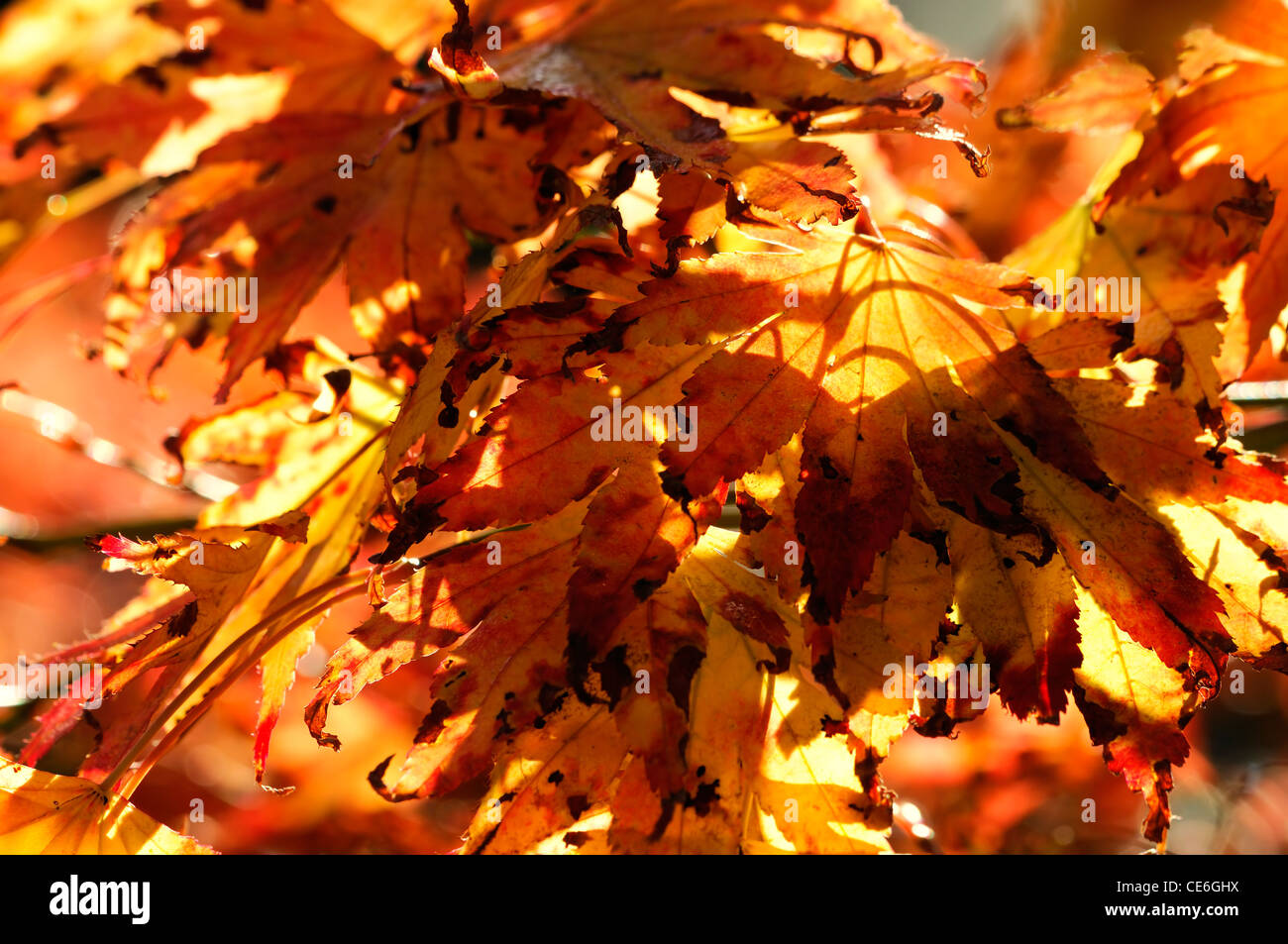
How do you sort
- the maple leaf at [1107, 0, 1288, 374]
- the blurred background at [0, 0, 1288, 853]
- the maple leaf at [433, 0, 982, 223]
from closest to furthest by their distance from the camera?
the maple leaf at [433, 0, 982, 223] → the maple leaf at [1107, 0, 1288, 374] → the blurred background at [0, 0, 1288, 853]

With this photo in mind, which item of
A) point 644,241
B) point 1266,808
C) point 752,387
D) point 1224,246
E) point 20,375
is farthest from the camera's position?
point 20,375

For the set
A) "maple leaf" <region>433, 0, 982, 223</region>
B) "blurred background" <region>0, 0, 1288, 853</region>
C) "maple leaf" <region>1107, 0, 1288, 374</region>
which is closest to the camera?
"maple leaf" <region>433, 0, 982, 223</region>

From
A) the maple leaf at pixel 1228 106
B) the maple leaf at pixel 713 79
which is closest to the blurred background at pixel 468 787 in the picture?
the maple leaf at pixel 1228 106

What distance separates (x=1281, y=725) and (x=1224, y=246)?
1565mm

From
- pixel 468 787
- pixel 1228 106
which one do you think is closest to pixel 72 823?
pixel 468 787

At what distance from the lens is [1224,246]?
0.65 meters

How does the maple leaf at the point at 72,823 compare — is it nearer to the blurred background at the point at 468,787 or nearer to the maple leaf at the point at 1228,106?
the blurred background at the point at 468,787

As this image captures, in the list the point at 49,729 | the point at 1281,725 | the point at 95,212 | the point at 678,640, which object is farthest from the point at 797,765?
the point at 95,212

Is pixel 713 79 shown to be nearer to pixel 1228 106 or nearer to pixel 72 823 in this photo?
pixel 1228 106

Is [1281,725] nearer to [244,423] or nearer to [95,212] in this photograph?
[244,423]

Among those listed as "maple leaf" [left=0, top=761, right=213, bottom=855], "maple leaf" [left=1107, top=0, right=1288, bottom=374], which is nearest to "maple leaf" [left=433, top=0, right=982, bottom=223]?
"maple leaf" [left=1107, top=0, right=1288, bottom=374]

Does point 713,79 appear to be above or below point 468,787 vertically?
above

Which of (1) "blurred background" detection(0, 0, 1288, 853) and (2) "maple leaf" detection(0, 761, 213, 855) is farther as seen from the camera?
(1) "blurred background" detection(0, 0, 1288, 853)

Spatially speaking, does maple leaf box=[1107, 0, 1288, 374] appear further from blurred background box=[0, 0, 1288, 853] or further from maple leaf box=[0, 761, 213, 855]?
maple leaf box=[0, 761, 213, 855]
